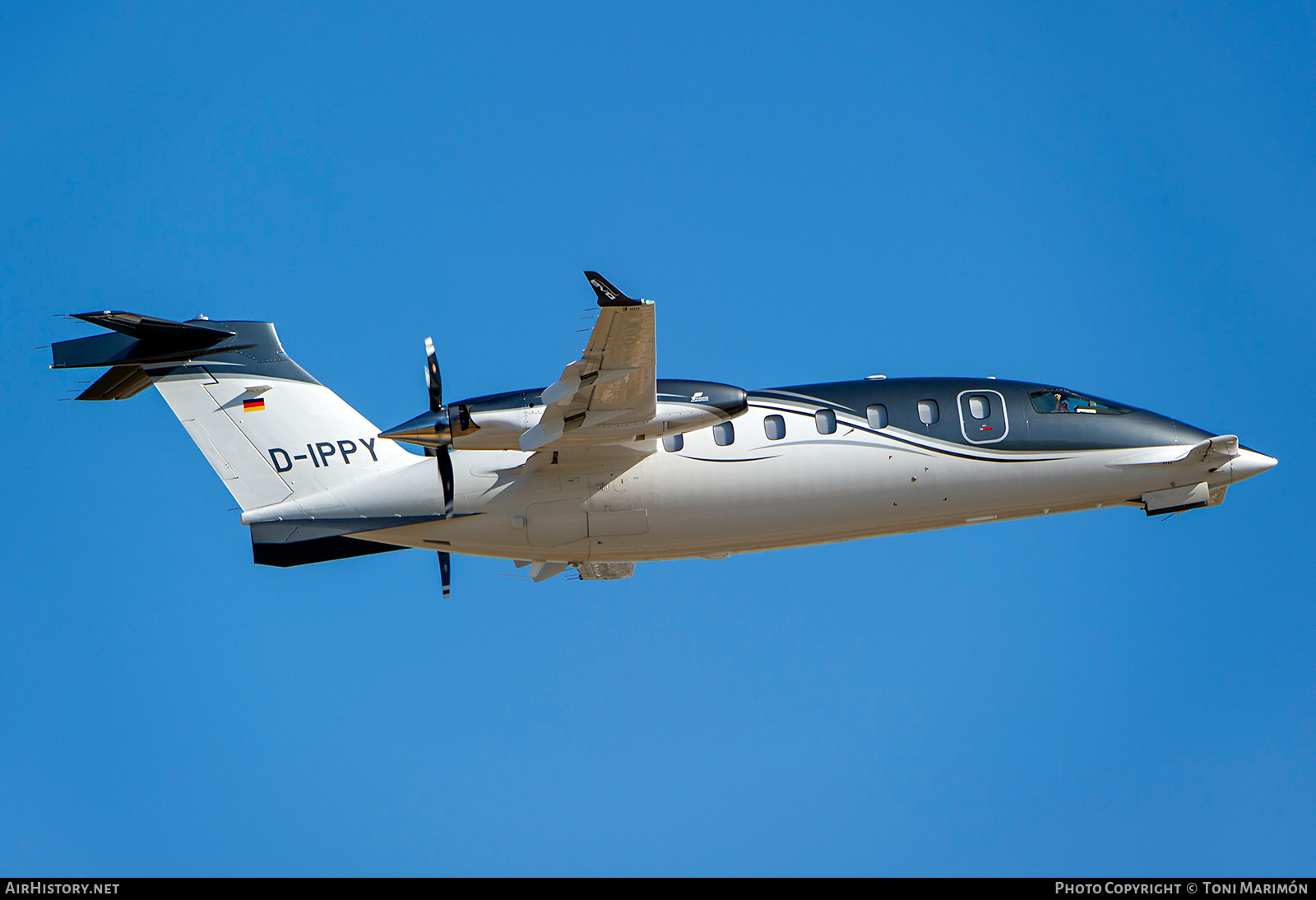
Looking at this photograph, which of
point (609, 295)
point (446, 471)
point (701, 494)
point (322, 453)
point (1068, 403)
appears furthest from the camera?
point (1068, 403)

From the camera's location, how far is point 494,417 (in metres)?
24.1

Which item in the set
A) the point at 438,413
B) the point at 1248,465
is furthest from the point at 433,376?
the point at 1248,465

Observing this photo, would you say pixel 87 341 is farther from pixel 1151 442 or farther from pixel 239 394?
pixel 1151 442

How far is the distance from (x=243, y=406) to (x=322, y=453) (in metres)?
2.20

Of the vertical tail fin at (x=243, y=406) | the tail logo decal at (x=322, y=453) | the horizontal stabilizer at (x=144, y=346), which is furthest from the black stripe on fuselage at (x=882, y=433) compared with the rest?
the horizontal stabilizer at (x=144, y=346)

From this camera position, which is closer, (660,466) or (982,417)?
(660,466)

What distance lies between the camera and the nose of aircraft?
29.2 metres

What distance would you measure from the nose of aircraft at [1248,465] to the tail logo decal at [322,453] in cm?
1982

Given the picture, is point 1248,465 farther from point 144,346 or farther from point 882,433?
point 144,346

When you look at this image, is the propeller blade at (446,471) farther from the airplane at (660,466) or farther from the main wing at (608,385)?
the main wing at (608,385)

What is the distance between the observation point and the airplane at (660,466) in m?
27.0

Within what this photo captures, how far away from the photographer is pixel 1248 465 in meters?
29.2
